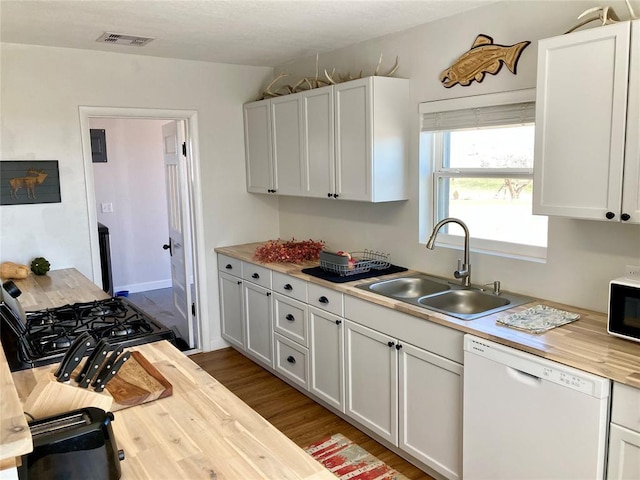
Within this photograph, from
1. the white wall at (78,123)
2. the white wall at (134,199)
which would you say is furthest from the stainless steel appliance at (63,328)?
the white wall at (134,199)

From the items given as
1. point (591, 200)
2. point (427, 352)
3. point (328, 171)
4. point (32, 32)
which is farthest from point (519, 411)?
point (32, 32)

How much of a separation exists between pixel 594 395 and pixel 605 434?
154 mm

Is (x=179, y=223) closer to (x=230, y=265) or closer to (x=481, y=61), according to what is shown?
(x=230, y=265)

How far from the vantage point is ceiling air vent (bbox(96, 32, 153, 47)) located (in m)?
3.30

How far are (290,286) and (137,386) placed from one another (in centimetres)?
194

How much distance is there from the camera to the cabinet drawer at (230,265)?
166 inches

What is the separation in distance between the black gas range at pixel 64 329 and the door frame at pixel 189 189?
1.25m

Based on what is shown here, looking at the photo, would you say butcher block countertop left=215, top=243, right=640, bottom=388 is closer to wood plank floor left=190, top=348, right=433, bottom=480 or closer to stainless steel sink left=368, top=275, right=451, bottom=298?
stainless steel sink left=368, top=275, right=451, bottom=298

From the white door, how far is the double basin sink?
6.73 ft

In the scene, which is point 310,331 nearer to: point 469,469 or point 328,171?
point 328,171

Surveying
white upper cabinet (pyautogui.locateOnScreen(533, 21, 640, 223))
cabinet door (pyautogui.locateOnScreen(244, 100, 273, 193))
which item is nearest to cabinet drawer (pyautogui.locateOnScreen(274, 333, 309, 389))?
cabinet door (pyautogui.locateOnScreen(244, 100, 273, 193))

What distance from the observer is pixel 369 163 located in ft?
10.5

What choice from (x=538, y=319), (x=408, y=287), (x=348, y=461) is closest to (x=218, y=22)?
(x=408, y=287)

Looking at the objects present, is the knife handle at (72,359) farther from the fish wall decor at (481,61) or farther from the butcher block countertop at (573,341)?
the fish wall decor at (481,61)
